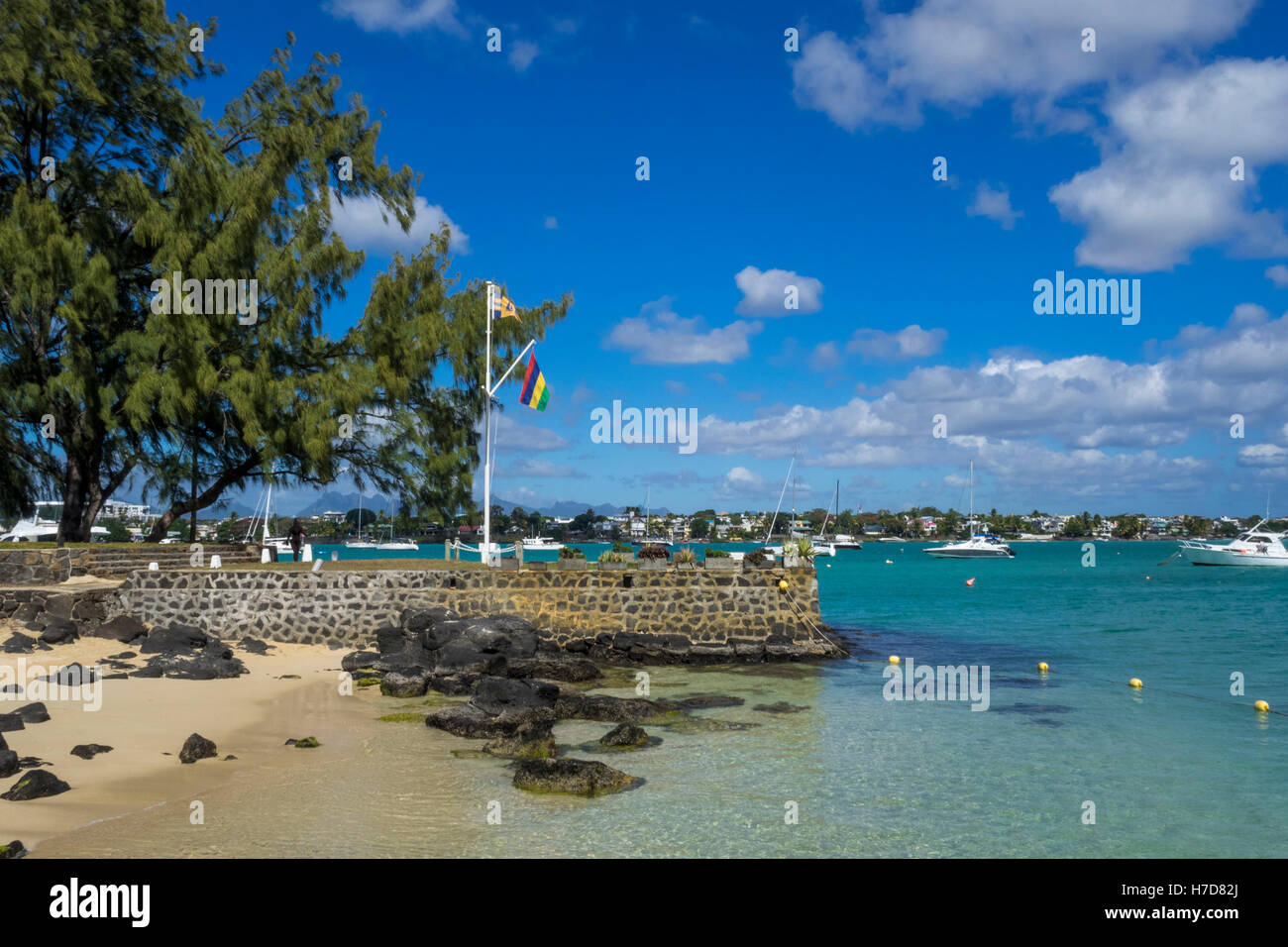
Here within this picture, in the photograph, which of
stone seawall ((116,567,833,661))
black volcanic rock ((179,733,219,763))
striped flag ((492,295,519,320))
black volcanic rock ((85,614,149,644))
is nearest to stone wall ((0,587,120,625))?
black volcanic rock ((85,614,149,644))

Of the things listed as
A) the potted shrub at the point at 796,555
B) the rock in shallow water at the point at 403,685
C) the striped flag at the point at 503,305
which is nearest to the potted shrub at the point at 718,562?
the potted shrub at the point at 796,555

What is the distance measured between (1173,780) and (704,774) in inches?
263

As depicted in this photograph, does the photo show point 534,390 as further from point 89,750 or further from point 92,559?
point 89,750

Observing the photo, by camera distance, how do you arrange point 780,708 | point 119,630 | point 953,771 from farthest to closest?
1. point 119,630
2. point 780,708
3. point 953,771

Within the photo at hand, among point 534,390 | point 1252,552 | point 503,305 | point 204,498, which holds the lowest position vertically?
point 1252,552

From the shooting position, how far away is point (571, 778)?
10.7 m

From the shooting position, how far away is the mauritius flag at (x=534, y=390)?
2511 centimetres

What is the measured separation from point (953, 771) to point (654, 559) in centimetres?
1238

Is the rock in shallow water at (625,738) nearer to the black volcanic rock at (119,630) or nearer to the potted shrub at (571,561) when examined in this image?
the potted shrub at (571,561)

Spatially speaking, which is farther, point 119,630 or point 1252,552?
point 1252,552

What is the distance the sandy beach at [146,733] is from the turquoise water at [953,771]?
10.9 feet

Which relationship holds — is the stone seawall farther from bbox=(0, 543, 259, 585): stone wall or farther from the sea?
bbox=(0, 543, 259, 585): stone wall

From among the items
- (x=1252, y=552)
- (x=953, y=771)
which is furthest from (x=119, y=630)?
(x=1252, y=552)

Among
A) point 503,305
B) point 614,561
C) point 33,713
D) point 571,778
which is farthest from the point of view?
point 503,305
